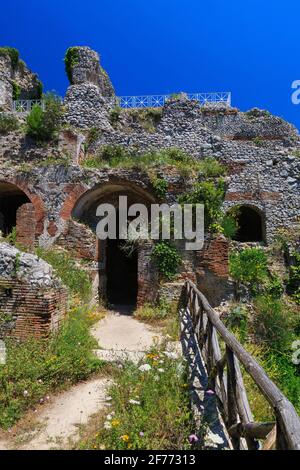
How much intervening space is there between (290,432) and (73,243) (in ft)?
32.0

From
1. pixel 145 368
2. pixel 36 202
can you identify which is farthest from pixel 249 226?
pixel 145 368

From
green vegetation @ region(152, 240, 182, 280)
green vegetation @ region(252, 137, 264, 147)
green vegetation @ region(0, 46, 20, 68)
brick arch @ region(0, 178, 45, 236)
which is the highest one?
green vegetation @ region(0, 46, 20, 68)

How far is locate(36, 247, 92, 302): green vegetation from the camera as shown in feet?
30.3

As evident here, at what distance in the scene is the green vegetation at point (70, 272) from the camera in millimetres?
9234

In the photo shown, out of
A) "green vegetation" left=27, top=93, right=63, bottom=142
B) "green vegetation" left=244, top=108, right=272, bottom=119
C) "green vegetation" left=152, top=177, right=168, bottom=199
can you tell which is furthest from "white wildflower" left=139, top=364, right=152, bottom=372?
"green vegetation" left=244, top=108, right=272, bottom=119

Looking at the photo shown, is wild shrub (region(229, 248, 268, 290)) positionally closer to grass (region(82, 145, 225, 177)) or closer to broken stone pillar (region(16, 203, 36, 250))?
grass (region(82, 145, 225, 177))

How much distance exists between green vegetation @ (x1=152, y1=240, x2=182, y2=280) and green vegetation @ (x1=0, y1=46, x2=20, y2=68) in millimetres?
20188

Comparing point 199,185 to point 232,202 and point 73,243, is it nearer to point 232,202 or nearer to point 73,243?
point 232,202

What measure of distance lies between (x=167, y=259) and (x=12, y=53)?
21126 millimetres

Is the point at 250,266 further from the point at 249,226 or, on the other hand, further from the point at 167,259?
the point at 249,226

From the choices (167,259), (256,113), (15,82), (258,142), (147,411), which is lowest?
(147,411)

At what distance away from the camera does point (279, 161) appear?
12.7 metres

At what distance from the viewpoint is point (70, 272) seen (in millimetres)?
9586
